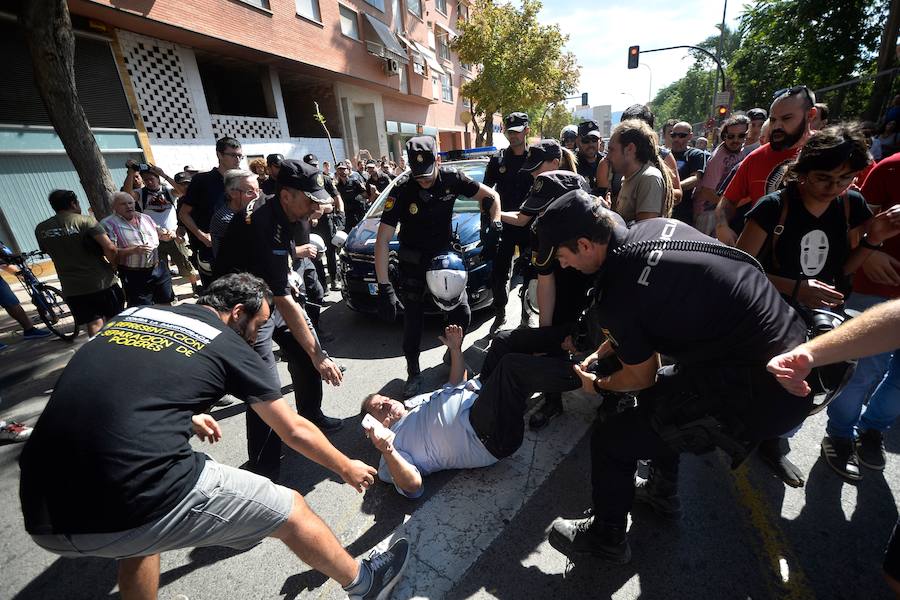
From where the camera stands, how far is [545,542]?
6.63ft

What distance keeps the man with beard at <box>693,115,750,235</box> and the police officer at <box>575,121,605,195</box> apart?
127 cm

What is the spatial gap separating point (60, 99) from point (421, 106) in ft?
71.7

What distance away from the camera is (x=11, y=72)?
7852 mm

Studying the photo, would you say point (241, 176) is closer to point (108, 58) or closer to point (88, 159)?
point (88, 159)

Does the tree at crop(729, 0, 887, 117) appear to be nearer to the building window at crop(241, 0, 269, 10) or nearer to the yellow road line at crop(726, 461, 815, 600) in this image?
the yellow road line at crop(726, 461, 815, 600)

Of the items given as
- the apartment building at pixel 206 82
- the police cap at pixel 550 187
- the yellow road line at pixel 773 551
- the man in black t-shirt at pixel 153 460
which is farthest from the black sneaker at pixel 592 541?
the apartment building at pixel 206 82

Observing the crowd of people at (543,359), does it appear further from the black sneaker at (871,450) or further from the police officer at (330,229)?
the police officer at (330,229)

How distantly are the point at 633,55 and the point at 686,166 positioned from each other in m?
16.0

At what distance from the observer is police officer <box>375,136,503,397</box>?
3170 millimetres

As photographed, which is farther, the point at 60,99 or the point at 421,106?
the point at 421,106

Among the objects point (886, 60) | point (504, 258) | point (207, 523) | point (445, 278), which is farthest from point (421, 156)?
point (886, 60)

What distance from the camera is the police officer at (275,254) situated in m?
2.48

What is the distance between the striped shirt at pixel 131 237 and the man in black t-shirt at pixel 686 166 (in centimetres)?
627

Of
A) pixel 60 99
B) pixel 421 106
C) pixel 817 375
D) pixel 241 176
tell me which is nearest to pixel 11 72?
pixel 60 99
